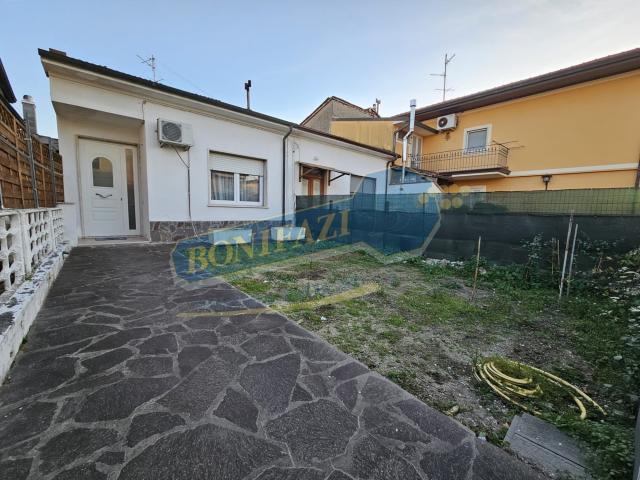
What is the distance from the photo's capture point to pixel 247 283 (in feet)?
13.7

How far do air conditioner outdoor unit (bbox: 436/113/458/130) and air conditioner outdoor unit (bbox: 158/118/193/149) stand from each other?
40.7 feet

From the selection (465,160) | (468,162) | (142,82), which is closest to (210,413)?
(142,82)

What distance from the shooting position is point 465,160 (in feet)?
43.8

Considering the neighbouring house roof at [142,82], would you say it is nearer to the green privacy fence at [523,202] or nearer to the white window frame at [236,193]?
the white window frame at [236,193]

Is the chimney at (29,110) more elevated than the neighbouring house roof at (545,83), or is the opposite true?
the neighbouring house roof at (545,83)

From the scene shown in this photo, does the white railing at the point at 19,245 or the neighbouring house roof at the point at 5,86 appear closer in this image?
the white railing at the point at 19,245

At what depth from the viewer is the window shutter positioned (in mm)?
7340

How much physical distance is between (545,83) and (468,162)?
3913 mm

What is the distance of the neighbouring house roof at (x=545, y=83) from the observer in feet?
30.2

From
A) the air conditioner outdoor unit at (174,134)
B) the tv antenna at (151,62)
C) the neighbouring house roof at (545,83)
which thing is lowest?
the air conditioner outdoor unit at (174,134)

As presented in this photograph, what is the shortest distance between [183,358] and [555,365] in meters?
3.04

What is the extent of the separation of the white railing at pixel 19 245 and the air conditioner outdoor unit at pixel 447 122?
50.4ft

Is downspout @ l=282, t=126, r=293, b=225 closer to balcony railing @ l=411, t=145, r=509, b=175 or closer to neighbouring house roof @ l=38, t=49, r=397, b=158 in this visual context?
neighbouring house roof @ l=38, t=49, r=397, b=158

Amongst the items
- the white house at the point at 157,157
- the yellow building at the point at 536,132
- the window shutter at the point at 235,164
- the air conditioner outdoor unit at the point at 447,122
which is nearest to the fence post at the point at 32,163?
the white house at the point at 157,157
